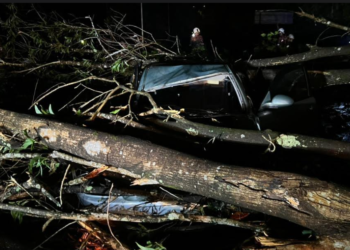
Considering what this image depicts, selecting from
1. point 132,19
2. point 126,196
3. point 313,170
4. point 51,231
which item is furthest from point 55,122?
point 132,19

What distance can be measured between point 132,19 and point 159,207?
749 cm

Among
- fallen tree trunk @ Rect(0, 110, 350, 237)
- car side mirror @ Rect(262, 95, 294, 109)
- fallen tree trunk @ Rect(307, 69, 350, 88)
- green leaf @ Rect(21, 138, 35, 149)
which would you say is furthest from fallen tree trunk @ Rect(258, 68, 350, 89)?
green leaf @ Rect(21, 138, 35, 149)

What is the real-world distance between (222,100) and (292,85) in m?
1.20

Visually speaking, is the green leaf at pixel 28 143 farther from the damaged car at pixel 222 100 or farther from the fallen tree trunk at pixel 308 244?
the fallen tree trunk at pixel 308 244

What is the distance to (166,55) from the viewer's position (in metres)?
5.10

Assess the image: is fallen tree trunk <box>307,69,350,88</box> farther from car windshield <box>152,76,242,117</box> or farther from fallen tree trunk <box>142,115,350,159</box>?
fallen tree trunk <box>142,115,350,159</box>

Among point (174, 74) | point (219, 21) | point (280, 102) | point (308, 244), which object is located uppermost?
point (219, 21)

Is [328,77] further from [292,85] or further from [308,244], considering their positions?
[308,244]

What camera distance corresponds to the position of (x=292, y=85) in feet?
14.1

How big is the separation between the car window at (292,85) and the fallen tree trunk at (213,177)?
2.41m

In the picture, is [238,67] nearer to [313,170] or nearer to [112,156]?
[313,170]

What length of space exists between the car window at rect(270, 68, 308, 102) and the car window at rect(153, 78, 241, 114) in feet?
2.41

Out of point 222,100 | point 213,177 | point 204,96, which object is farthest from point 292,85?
point 213,177

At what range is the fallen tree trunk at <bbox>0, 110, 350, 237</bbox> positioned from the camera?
188 centimetres
